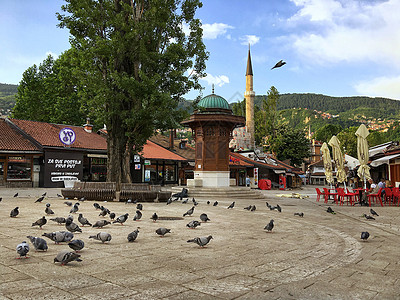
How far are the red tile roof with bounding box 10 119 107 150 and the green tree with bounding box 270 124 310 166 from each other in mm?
27117

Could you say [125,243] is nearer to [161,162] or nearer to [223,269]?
[223,269]

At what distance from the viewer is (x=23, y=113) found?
37.4 meters

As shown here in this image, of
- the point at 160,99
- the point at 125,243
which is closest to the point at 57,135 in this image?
the point at 160,99

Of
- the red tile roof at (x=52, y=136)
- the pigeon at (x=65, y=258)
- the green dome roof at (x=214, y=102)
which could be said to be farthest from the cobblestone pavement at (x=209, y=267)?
the red tile roof at (x=52, y=136)

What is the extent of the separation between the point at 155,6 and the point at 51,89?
24530mm

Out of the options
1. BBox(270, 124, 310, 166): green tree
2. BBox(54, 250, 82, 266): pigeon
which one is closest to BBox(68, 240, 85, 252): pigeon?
BBox(54, 250, 82, 266): pigeon

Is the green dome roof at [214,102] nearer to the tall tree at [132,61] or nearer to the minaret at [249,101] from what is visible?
the tall tree at [132,61]

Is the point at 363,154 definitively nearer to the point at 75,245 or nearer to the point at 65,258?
the point at 75,245

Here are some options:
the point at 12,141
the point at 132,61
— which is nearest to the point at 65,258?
the point at 132,61

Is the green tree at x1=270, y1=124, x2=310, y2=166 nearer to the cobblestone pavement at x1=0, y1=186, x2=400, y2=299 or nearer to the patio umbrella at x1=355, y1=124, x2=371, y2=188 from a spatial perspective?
the patio umbrella at x1=355, y1=124, x2=371, y2=188

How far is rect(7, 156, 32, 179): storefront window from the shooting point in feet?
85.7

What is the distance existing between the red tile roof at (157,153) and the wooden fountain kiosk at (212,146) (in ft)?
34.5

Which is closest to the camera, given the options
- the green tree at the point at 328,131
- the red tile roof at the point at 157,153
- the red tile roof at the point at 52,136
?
the red tile roof at the point at 52,136

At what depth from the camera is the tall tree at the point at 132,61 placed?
1533 cm
